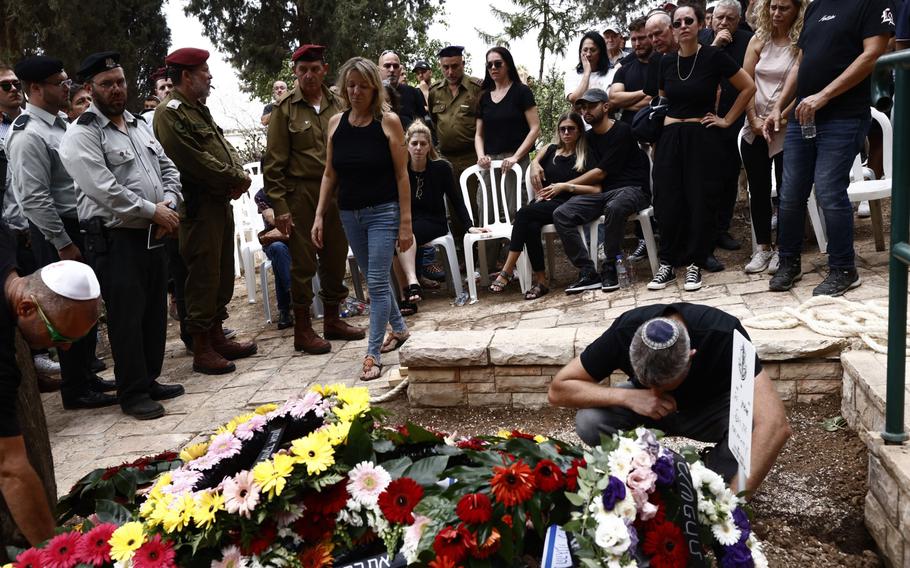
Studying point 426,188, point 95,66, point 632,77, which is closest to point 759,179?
point 632,77

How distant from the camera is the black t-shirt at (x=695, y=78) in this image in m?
5.80

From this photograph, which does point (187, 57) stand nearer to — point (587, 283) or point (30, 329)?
point (587, 283)

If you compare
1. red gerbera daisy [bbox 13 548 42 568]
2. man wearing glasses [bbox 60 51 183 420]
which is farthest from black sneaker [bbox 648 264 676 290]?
red gerbera daisy [bbox 13 548 42 568]

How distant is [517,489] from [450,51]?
5933 mm

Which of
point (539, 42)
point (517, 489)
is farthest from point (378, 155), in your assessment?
point (539, 42)

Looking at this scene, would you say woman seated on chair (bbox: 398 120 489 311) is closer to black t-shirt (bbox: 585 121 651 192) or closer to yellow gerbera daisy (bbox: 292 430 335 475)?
black t-shirt (bbox: 585 121 651 192)

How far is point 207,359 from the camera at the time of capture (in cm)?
580

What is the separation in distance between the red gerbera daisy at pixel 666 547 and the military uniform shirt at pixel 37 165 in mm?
4337

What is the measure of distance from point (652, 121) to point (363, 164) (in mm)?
2418

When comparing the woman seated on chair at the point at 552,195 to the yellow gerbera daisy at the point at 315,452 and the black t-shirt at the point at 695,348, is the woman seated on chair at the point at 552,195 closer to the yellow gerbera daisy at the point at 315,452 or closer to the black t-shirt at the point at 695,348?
the black t-shirt at the point at 695,348

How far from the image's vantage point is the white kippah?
2348mm

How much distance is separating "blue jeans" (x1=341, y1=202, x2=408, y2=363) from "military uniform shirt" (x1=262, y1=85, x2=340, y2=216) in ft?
2.77

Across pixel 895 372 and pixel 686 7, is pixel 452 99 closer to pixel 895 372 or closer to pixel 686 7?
pixel 686 7

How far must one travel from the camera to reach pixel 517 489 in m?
2.06
